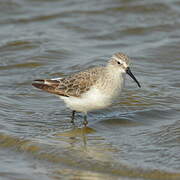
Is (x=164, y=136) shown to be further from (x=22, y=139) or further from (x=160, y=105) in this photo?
(x=22, y=139)

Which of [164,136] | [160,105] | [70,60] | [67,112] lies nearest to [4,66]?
[70,60]

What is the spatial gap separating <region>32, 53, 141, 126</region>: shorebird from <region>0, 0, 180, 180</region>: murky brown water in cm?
49

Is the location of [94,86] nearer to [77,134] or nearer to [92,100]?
[92,100]

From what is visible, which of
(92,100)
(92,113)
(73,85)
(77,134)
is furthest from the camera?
(92,113)

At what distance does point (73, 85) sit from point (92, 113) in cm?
110

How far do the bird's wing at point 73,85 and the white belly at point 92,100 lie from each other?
0.28 feet

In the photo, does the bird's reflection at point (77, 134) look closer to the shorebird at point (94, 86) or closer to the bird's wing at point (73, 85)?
the shorebird at point (94, 86)

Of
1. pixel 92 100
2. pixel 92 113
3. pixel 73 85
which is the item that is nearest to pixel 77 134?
pixel 92 100

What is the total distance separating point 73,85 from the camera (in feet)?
27.3

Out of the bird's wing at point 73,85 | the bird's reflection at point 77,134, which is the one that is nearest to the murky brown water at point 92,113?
the bird's reflection at point 77,134

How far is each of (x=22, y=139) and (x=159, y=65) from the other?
4.77m

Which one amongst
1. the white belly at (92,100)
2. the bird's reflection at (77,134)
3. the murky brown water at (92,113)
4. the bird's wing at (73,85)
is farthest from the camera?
the bird's wing at (73,85)

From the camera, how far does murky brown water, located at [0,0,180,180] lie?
22.6 ft

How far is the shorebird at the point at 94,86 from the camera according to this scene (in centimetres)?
806
